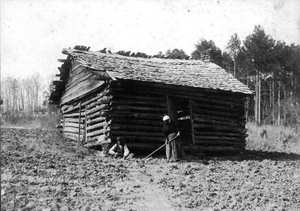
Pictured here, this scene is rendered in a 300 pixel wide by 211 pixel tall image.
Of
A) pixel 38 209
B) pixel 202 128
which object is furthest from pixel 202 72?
pixel 38 209

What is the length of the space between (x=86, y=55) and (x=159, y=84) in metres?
3.56

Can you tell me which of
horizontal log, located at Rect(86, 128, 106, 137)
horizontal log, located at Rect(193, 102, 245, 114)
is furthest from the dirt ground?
horizontal log, located at Rect(193, 102, 245, 114)

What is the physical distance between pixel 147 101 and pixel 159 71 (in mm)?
1918

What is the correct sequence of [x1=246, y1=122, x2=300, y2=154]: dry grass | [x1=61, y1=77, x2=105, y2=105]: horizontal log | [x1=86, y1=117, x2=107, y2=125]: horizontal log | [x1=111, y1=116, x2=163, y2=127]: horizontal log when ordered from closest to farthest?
[x1=111, y1=116, x2=163, y2=127]: horizontal log
[x1=86, y1=117, x2=107, y2=125]: horizontal log
[x1=61, y1=77, x2=105, y2=105]: horizontal log
[x1=246, y1=122, x2=300, y2=154]: dry grass

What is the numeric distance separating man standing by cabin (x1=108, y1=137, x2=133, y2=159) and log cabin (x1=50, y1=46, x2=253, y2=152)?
0.27m

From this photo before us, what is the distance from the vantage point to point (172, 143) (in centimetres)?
1038

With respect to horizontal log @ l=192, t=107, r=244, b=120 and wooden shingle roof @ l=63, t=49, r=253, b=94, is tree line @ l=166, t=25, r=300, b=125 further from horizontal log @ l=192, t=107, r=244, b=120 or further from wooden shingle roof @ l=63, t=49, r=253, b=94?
horizontal log @ l=192, t=107, r=244, b=120

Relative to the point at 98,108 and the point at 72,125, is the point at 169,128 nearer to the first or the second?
the point at 98,108

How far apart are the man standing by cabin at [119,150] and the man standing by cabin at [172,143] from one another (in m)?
1.33

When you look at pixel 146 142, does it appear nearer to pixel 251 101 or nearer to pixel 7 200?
pixel 7 200

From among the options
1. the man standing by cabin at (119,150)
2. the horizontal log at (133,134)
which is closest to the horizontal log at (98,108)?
the horizontal log at (133,134)

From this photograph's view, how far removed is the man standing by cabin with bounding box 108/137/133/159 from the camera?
415 inches

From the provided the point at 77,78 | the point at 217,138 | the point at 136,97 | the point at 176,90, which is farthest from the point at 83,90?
the point at 217,138

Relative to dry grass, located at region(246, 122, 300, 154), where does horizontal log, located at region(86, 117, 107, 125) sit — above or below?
above
